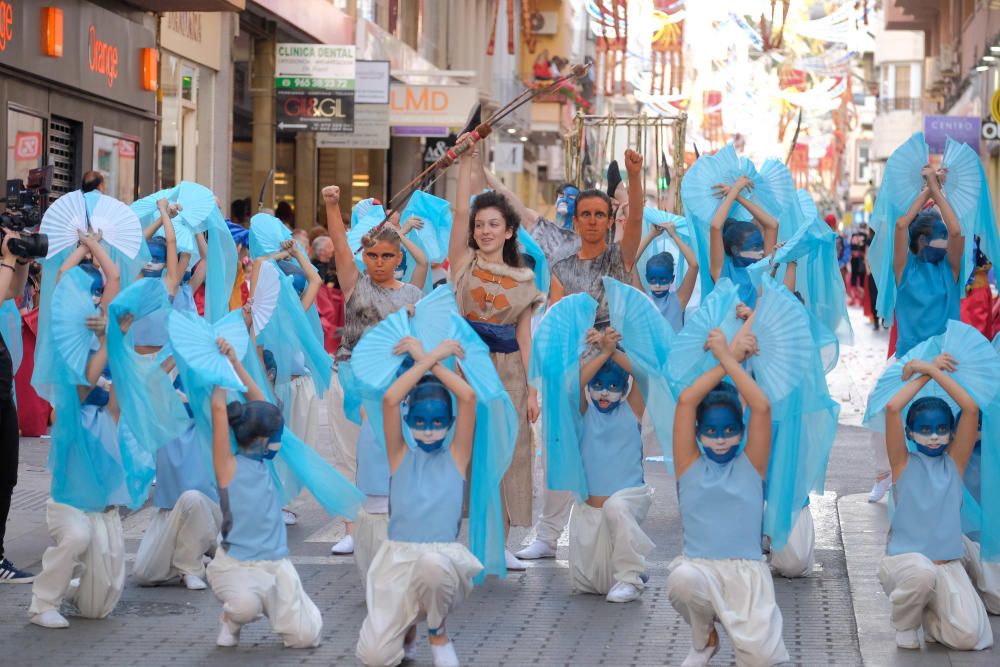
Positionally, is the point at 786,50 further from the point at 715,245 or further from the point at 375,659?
the point at 375,659

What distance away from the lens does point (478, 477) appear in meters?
7.05

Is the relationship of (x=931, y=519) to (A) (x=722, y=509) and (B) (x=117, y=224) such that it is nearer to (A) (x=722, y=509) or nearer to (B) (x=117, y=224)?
(A) (x=722, y=509)

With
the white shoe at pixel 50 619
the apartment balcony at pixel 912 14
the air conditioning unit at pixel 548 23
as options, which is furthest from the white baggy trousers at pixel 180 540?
the air conditioning unit at pixel 548 23

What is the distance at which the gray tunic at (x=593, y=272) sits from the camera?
28.6 feet

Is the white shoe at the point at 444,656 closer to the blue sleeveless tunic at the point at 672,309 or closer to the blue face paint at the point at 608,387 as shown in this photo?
the blue face paint at the point at 608,387

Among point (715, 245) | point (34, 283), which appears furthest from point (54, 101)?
point (715, 245)

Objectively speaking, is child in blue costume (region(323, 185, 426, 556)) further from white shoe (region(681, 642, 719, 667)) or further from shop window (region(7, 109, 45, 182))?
shop window (region(7, 109, 45, 182))

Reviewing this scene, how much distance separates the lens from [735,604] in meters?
6.36

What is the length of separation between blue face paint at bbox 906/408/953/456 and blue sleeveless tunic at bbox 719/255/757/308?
7.42 ft

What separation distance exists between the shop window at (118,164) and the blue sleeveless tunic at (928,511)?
13.1 metres

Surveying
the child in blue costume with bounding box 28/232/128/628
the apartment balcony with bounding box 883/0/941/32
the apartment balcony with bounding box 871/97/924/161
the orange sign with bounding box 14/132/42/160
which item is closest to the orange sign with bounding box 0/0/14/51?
the orange sign with bounding box 14/132/42/160

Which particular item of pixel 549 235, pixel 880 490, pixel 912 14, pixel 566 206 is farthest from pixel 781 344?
pixel 912 14

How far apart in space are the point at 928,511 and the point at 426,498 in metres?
1.99

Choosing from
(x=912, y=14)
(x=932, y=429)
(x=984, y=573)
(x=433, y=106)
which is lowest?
(x=984, y=573)
